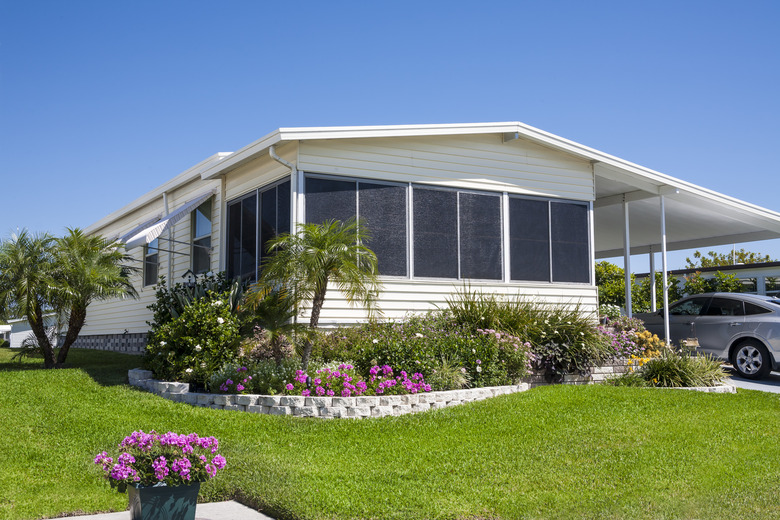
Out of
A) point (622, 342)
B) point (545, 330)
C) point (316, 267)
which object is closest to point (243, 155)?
point (316, 267)

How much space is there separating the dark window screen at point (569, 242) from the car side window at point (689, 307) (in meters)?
2.55

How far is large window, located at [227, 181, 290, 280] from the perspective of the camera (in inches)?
430

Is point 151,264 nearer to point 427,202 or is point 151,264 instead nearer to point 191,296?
point 191,296

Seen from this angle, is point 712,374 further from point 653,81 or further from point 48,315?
point 48,315

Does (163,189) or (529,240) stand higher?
(163,189)

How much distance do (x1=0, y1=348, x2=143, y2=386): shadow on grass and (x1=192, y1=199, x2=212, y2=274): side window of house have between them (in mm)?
2121

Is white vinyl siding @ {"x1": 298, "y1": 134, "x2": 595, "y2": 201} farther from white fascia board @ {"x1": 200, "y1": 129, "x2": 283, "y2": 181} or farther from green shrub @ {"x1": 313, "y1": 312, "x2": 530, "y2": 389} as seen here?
green shrub @ {"x1": 313, "y1": 312, "x2": 530, "y2": 389}

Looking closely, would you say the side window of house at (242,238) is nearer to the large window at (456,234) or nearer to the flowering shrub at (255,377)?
the flowering shrub at (255,377)

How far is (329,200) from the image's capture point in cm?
1061

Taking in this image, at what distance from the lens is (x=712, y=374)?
414 inches

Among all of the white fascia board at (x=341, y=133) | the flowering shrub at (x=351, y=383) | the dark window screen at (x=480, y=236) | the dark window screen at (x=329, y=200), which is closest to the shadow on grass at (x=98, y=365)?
the flowering shrub at (x=351, y=383)

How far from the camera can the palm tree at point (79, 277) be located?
11.6 metres

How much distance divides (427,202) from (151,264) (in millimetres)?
7760

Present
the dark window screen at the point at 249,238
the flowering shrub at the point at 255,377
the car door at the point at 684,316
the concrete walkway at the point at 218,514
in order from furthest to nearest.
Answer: the car door at the point at 684,316
the dark window screen at the point at 249,238
the flowering shrub at the point at 255,377
the concrete walkway at the point at 218,514
